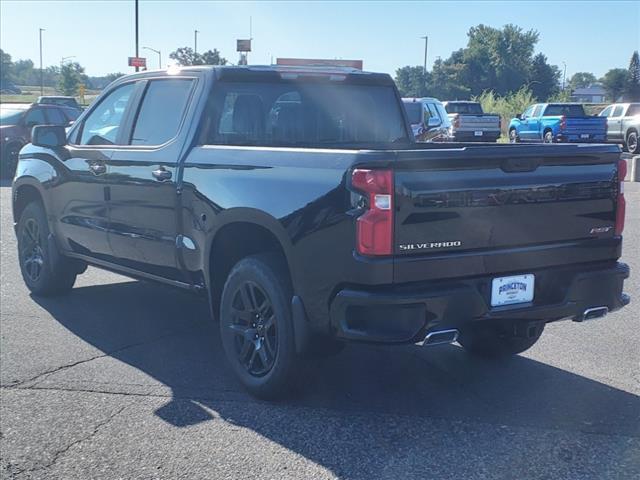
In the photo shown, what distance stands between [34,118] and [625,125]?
19.8 metres

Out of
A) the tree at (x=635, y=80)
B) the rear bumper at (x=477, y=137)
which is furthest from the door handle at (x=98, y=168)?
the tree at (x=635, y=80)

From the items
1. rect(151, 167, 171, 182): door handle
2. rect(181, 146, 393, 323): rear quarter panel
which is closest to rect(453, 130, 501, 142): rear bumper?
rect(151, 167, 171, 182): door handle

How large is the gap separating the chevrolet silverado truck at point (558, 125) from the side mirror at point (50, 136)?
77.1 feet

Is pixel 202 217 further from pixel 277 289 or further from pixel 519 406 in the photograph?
pixel 519 406

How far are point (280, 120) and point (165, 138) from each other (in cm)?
83

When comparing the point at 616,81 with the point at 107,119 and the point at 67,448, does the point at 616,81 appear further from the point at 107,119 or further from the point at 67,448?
the point at 67,448

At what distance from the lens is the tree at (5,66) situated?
316 ft

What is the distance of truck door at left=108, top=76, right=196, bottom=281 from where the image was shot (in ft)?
18.3

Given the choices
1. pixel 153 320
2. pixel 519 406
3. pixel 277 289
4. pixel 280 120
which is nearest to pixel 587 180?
pixel 519 406

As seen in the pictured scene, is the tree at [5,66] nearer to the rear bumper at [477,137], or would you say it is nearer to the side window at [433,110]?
the rear bumper at [477,137]

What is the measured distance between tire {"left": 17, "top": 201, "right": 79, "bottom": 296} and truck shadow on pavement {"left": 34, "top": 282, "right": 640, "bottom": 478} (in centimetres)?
89

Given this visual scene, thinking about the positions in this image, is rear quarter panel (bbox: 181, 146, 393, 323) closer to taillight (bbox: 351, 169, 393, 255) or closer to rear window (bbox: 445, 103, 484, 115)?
taillight (bbox: 351, 169, 393, 255)

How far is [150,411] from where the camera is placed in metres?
4.76

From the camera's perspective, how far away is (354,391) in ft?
16.7
